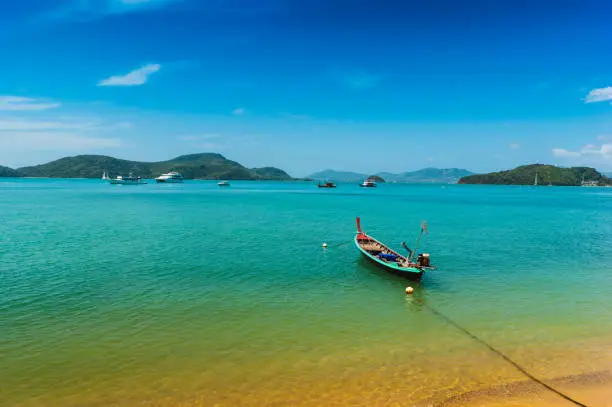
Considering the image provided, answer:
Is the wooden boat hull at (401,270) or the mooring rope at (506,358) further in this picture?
the wooden boat hull at (401,270)

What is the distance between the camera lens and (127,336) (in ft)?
65.6

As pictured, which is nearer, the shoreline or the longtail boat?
the shoreline

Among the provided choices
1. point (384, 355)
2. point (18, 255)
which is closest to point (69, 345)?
point (384, 355)

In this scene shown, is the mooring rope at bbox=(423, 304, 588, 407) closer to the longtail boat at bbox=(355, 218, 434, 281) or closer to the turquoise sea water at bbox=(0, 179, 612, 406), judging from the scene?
the turquoise sea water at bbox=(0, 179, 612, 406)

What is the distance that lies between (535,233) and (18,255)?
6858 cm

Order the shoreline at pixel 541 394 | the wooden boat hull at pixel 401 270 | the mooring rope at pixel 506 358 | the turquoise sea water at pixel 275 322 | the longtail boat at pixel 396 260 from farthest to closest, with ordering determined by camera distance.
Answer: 1. the longtail boat at pixel 396 260
2. the wooden boat hull at pixel 401 270
3. the turquoise sea water at pixel 275 322
4. the mooring rope at pixel 506 358
5. the shoreline at pixel 541 394

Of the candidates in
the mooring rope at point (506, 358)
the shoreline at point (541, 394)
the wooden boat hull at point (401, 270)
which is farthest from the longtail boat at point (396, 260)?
the shoreline at point (541, 394)

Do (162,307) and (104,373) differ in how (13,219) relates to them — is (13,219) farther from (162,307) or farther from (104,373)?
(104,373)

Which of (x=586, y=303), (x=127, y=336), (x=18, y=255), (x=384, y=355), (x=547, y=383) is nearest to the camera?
(x=547, y=383)

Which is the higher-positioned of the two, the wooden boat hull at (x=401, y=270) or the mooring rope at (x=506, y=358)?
the wooden boat hull at (x=401, y=270)

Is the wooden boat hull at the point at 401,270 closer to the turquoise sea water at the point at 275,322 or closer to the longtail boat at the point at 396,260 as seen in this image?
the longtail boat at the point at 396,260

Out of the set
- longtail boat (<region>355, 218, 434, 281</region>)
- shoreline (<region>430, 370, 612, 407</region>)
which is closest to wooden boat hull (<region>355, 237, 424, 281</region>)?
longtail boat (<region>355, 218, 434, 281</region>)

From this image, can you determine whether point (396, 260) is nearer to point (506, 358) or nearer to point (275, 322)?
point (275, 322)

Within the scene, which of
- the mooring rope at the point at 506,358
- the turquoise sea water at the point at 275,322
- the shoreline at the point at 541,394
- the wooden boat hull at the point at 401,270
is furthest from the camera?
the wooden boat hull at the point at 401,270
